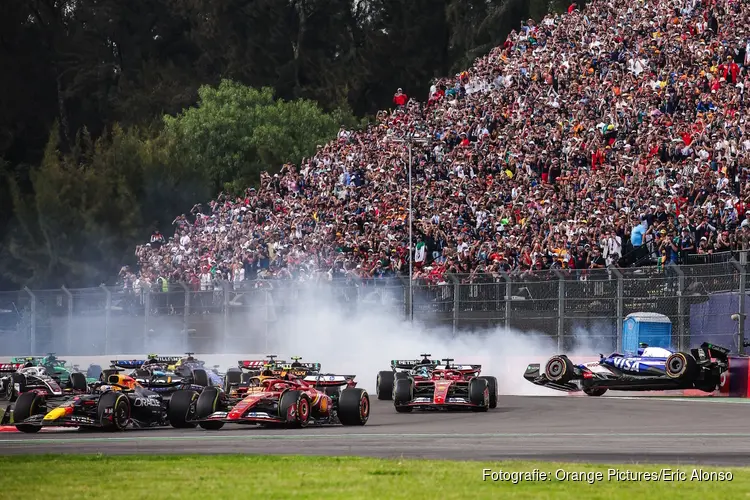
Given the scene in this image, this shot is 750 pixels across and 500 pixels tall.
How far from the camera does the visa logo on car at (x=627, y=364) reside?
28.4 m

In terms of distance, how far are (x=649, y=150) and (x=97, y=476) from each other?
2481 cm

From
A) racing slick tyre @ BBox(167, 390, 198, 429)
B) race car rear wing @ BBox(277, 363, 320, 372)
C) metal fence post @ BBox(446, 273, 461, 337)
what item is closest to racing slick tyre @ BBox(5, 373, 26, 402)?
race car rear wing @ BBox(277, 363, 320, 372)

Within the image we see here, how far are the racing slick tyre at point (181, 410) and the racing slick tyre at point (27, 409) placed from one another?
197 centimetres

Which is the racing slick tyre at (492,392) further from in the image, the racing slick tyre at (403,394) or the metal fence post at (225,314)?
the metal fence post at (225,314)

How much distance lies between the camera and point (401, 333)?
36344mm

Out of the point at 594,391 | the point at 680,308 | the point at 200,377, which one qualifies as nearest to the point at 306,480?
the point at 200,377

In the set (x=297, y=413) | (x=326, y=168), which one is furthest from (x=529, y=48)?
(x=297, y=413)

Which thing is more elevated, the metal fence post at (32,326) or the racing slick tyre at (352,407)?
the metal fence post at (32,326)

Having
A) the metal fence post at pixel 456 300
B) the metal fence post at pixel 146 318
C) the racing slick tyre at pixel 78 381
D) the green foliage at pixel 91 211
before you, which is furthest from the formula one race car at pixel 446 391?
the green foliage at pixel 91 211

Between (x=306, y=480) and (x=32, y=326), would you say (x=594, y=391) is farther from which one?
(x=32, y=326)

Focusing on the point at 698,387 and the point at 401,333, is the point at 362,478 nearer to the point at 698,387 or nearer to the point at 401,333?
the point at 698,387

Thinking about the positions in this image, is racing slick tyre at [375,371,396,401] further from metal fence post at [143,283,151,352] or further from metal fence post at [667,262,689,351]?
metal fence post at [143,283,151,352]

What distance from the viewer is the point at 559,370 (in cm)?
2920

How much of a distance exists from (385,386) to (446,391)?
4.71 metres
